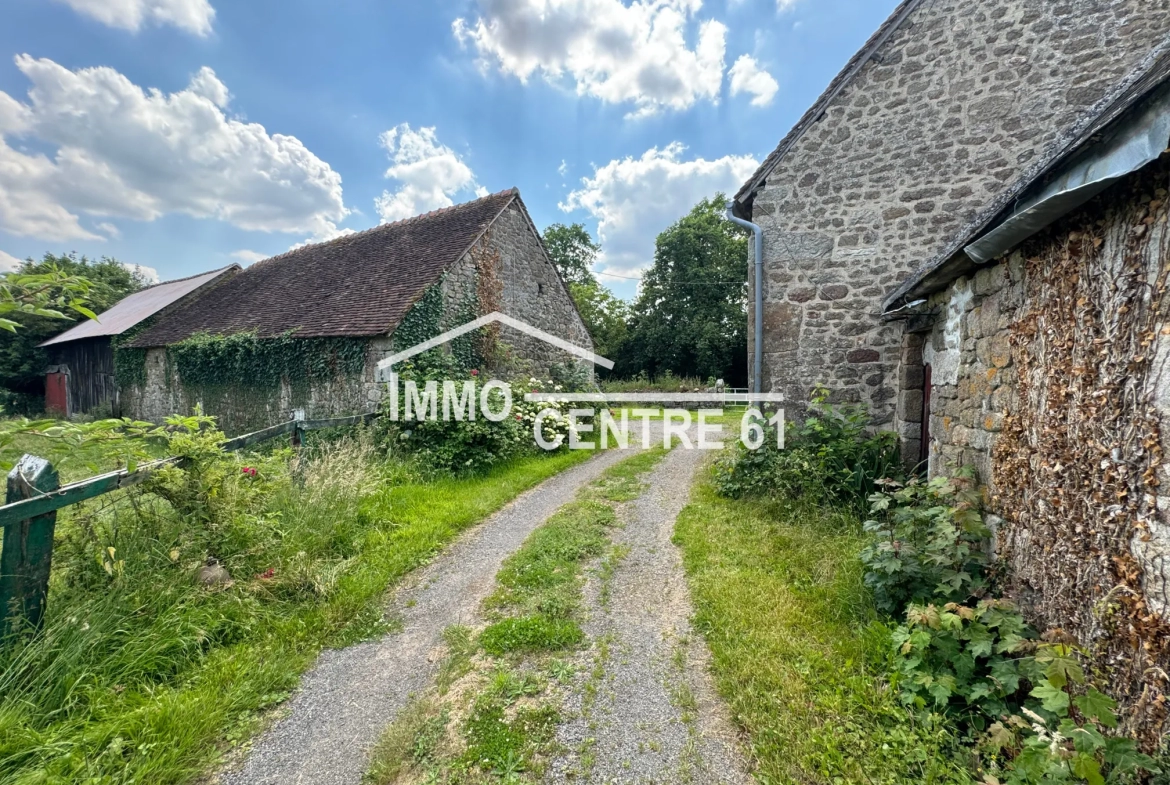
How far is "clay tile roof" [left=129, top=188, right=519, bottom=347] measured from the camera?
9.55 meters

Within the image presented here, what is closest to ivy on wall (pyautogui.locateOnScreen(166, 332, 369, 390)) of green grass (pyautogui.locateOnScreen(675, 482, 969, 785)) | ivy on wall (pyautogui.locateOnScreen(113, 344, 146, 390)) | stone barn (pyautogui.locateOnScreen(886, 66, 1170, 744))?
ivy on wall (pyautogui.locateOnScreen(113, 344, 146, 390))

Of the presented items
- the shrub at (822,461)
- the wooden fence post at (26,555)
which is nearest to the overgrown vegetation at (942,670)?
the shrub at (822,461)

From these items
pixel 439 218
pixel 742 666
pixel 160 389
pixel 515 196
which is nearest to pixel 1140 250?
pixel 742 666

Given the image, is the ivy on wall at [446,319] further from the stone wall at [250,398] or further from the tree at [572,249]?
the tree at [572,249]

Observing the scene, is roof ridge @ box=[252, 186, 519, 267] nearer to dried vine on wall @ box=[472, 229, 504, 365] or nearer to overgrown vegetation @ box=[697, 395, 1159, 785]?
dried vine on wall @ box=[472, 229, 504, 365]

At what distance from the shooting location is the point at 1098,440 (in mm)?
2104

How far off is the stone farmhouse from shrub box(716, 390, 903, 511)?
0.28 metres

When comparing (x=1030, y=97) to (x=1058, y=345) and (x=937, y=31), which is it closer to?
(x=937, y=31)

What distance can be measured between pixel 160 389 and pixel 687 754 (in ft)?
54.1

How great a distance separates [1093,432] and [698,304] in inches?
1099

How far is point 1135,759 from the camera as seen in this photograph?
1.63 metres

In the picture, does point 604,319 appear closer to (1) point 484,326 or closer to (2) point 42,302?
(1) point 484,326

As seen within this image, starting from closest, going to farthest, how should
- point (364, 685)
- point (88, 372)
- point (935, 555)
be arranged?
point (364, 685)
point (935, 555)
point (88, 372)

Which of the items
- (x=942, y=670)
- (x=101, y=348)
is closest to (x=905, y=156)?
(x=942, y=670)
